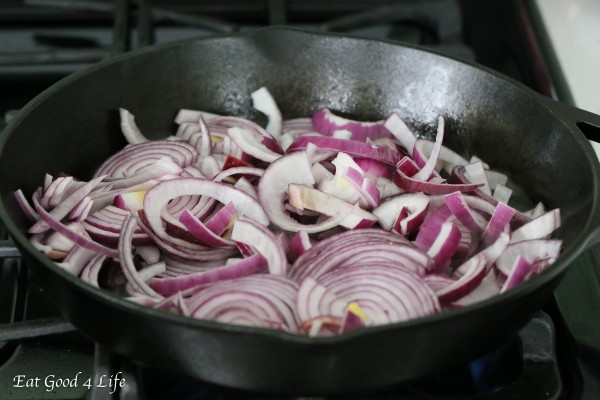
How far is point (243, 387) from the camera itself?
0.83m

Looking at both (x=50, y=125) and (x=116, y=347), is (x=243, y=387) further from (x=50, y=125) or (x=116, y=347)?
(x=50, y=125)

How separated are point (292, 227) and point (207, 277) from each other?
0.56 feet

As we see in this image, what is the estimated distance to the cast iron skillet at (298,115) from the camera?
0.77 meters

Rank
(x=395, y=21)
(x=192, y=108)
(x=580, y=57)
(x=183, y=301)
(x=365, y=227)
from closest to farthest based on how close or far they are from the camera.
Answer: (x=183, y=301) < (x=365, y=227) < (x=192, y=108) < (x=580, y=57) < (x=395, y=21)

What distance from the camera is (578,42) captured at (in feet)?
5.10

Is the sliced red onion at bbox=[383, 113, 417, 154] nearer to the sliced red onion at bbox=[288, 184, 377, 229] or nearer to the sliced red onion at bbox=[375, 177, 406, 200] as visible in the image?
the sliced red onion at bbox=[375, 177, 406, 200]

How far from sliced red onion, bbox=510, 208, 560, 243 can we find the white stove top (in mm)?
291

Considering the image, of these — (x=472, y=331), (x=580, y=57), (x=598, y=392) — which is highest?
(x=580, y=57)

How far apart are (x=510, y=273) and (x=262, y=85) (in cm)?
60

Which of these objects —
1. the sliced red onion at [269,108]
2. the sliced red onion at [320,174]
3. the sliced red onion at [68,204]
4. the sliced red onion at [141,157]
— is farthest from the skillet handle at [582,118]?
the sliced red onion at [68,204]

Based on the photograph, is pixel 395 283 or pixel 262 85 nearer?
pixel 395 283

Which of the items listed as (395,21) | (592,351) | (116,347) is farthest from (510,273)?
(395,21)

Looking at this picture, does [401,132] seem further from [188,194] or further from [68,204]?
Result: [68,204]

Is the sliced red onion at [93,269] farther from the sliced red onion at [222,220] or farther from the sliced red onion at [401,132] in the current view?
the sliced red onion at [401,132]
